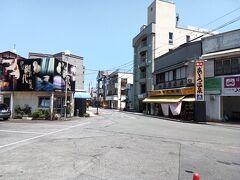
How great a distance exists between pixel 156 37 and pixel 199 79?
2714 centimetres

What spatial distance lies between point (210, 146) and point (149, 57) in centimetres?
4764

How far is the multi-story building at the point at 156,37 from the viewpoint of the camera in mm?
59562

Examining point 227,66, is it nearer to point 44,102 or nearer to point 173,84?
point 173,84

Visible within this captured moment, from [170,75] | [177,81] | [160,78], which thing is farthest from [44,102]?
[160,78]

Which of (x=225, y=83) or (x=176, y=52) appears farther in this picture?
(x=176, y=52)

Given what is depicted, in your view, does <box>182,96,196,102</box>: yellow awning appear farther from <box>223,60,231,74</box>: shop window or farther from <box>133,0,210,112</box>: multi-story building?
<box>133,0,210,112</box>: multi-story building

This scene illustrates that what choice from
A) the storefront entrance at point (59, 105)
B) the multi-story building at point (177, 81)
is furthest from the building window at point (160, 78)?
the storefront entrance at point (59, 105)

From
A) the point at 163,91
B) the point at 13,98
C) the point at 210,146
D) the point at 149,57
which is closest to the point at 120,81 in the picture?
the point at 149,57

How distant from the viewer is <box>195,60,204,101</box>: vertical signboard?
33531mm

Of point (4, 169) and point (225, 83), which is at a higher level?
point (225, 83)

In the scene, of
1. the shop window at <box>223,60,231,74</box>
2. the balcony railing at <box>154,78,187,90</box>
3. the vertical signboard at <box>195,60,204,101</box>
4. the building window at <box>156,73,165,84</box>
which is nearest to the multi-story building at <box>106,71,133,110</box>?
the building window at <box>156,73,165,84</box>

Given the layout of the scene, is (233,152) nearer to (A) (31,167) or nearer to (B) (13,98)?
(A) (31,167)

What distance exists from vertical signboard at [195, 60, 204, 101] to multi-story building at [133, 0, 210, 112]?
23991 millimetres

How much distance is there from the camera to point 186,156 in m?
11.0
